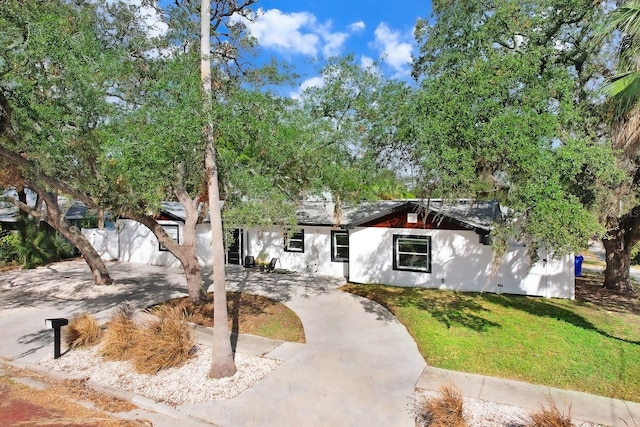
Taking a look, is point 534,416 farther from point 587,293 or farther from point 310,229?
point 310,229

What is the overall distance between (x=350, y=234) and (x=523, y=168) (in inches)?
370

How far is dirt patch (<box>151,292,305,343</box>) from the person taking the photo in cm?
967

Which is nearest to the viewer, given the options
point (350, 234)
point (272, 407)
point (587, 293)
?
point (272, 407)

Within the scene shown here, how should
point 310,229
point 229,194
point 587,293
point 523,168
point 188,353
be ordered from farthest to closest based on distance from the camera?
point 310,229 < point 587,293 < point 229,194 < point 188,353 < point 523,168

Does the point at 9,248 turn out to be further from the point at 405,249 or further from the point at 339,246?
the point at 405,249

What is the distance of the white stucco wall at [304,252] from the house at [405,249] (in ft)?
0.15

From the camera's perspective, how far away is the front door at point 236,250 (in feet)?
62.8

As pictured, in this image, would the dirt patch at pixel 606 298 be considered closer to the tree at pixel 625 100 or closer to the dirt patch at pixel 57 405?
the tree at pixel 625 100

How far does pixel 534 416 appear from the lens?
16.8ft

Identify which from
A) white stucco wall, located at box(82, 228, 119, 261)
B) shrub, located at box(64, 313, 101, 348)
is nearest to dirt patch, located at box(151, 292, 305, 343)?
shrub, located at box(64, 313, 101, 348)

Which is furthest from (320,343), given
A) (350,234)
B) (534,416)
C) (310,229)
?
(310,229)

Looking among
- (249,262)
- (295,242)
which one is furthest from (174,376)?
(249,262)

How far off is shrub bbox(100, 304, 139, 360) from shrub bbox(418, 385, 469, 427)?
5.97 metres

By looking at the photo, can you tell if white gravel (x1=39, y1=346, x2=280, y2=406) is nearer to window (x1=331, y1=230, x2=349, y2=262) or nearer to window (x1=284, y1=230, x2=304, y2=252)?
window (x1=331, y1=230, x2=349, y2=262)
